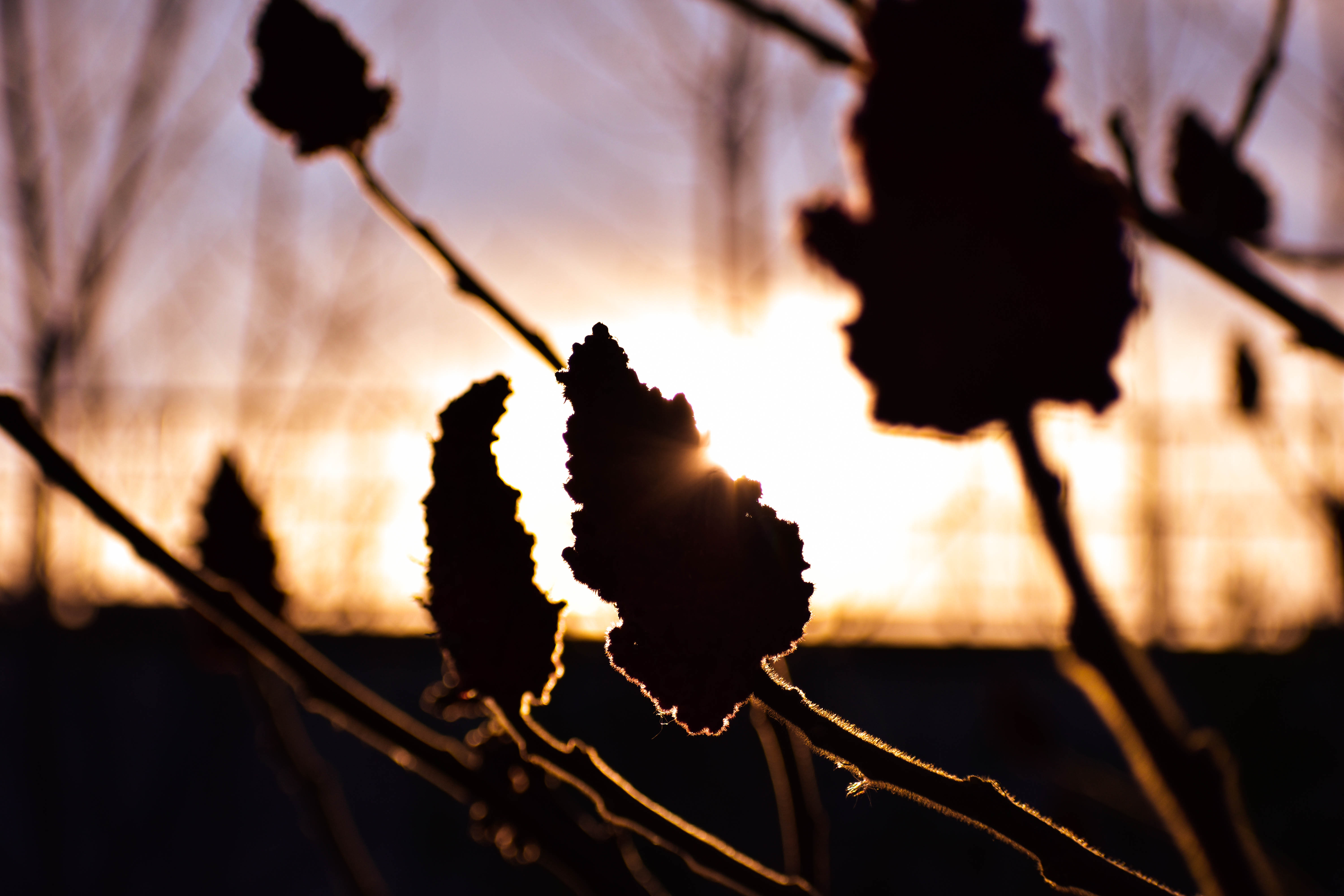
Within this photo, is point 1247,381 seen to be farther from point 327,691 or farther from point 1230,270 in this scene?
point 327,691

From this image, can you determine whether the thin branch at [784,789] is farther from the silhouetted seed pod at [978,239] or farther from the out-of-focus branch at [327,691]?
the silhouetted seed pod at [978,239]

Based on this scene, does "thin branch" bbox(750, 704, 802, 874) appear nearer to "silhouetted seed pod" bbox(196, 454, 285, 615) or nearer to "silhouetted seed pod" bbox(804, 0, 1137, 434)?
"silhouetted seed pod" bbox(804, 0, 1137, 434)

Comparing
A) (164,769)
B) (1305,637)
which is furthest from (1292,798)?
(164,769)

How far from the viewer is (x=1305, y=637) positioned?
25.5 feet

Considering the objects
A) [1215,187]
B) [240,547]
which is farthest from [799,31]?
[240,547]

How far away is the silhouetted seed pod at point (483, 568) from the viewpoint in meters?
0.56

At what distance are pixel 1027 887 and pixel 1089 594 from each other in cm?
632

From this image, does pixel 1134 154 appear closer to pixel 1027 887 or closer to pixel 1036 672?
pixel 1027 887

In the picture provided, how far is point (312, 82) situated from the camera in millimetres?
917

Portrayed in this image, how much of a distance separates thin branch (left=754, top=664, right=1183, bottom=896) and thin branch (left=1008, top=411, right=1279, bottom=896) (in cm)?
61

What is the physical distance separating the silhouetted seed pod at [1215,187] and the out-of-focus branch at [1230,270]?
8 cm

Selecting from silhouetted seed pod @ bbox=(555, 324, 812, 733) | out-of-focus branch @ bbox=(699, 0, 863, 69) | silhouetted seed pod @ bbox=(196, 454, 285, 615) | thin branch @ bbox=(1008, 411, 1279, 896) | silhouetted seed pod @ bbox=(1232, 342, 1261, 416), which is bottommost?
thin branch @ bbox=(1008, 411, 1279, 896)

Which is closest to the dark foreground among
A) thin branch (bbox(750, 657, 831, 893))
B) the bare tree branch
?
thin branch (bbox(750, 657, 831, 893))

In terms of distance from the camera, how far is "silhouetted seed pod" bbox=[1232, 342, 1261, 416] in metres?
2.52
